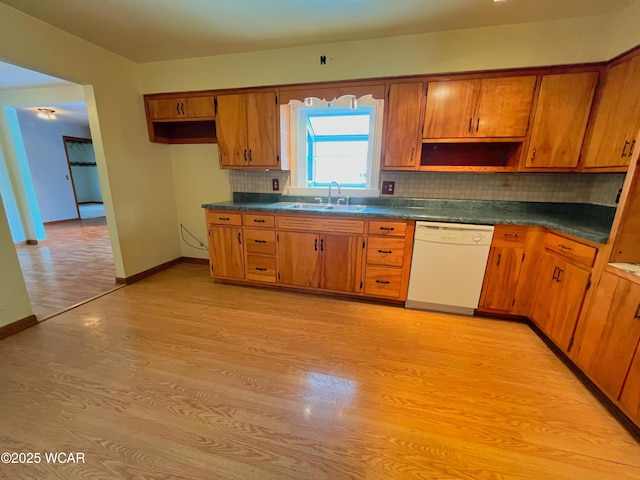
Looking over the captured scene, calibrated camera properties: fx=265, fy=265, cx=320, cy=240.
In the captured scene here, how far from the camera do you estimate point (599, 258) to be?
1.66 metres

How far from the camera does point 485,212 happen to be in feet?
8.60

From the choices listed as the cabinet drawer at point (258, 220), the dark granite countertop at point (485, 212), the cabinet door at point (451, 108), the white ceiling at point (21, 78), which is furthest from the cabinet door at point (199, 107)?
the cabinet door at point (451, 108)

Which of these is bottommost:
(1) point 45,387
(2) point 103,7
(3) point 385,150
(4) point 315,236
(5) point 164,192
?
(1) point 45,387

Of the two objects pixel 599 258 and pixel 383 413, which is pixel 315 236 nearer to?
pixel 383 413

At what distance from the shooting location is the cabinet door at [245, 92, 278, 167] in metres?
2.79

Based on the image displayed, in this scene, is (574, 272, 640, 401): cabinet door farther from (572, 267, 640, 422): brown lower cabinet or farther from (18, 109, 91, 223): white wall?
(18, 109, 91, 223): white wall

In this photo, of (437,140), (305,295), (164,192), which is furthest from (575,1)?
(164,192)

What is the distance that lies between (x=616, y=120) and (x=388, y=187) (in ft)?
5.78

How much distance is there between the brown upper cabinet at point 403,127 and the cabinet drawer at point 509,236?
0.94 meters

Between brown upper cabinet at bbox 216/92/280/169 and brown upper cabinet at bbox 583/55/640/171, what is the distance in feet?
9.13

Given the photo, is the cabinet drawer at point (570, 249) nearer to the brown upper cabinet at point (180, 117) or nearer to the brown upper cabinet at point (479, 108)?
the brown upper cabinet at point (479, 108)

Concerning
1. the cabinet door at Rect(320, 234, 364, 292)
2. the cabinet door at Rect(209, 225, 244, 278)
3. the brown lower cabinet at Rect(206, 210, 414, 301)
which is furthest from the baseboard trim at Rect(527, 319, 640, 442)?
the cabinet door at Rect(209, 225, 244, 278)

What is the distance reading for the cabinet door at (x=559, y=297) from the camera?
1.83 m

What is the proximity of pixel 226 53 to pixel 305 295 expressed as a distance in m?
2.71
